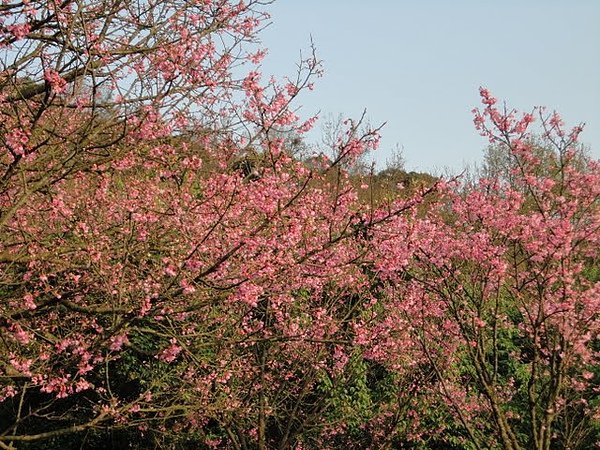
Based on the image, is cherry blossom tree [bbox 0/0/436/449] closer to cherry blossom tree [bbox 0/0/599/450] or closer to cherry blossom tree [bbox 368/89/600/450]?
cherry blossom tree [bbox 0/0/599/450]

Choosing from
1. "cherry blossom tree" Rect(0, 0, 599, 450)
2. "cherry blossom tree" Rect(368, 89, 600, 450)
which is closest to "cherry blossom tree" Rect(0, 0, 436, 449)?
"cherry blossom tree" Rect(0, 0, 599, 450)

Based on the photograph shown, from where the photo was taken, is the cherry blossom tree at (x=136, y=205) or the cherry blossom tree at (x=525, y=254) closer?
the cherry blossom tree at (x=136, y=205)

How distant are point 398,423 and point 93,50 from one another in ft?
28.9

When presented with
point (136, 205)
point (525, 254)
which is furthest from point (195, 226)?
point (525, 254)

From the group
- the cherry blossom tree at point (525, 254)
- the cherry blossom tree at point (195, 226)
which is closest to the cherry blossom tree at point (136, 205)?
the cherry blossom tree at point (195, 226)

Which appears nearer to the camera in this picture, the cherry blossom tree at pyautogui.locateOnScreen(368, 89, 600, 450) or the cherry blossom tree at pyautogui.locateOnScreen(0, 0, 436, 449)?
the cherry blossom tree at pyautogui.locateOnScreen(0, 0, 436, 449)

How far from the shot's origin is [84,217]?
21.7ft

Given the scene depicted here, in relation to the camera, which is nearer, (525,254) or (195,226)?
(195,226)

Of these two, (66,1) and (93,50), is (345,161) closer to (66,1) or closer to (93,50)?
(93,50)

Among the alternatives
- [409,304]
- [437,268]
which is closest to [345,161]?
[437,268]

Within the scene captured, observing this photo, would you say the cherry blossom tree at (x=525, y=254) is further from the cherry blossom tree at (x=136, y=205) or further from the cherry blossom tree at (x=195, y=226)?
the cherry blossom tree at (x=136, y=205)

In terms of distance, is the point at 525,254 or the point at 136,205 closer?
the point at 136,205

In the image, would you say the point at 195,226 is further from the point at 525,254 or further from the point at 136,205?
the point at 525,254

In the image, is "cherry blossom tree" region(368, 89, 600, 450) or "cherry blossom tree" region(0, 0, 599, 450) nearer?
"cherry blossom tree" region(0, 0, 599, 450)
